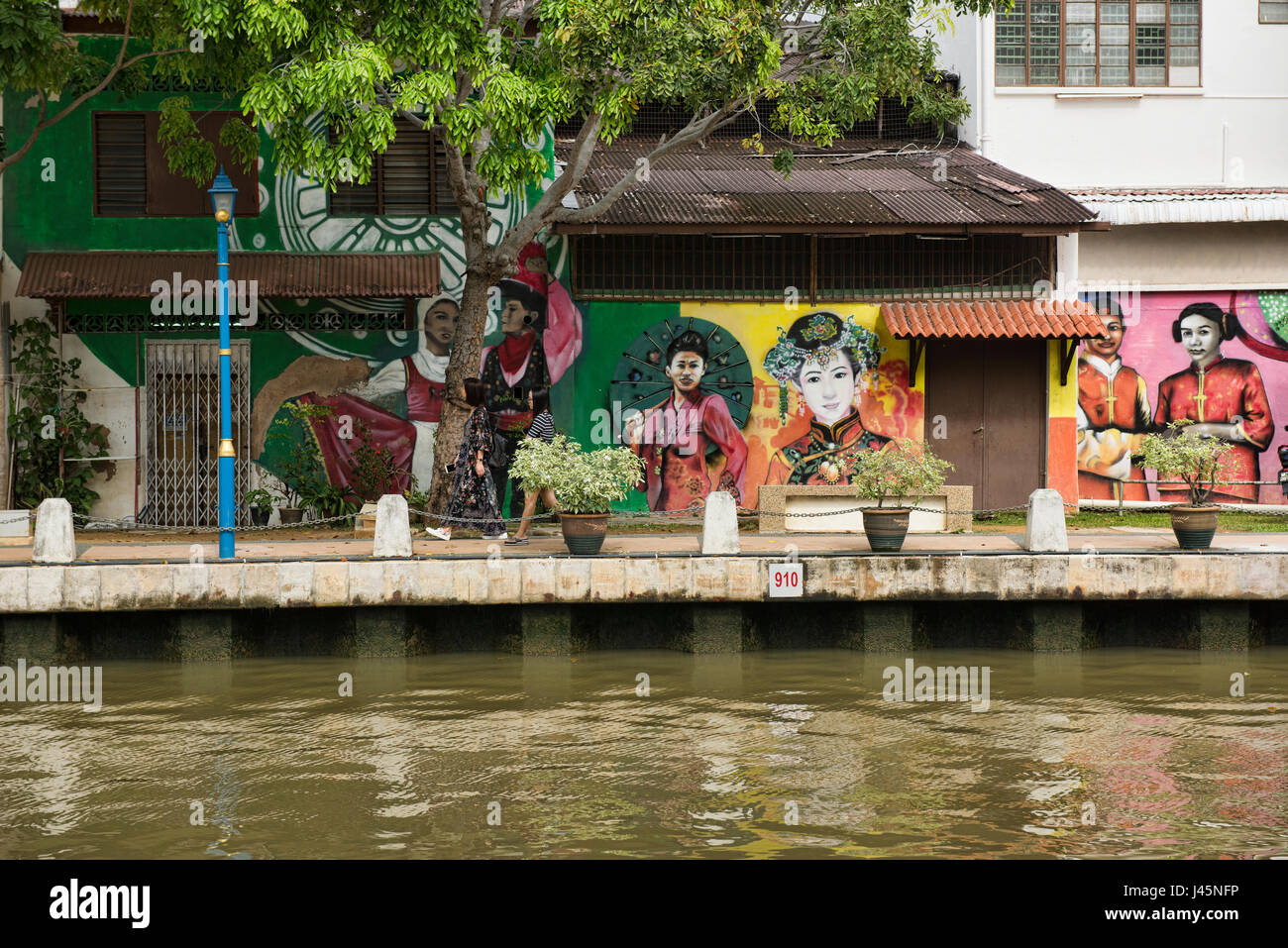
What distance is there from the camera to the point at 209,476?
1939 centimetres

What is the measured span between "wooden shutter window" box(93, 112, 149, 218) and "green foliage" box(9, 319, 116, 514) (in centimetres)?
190

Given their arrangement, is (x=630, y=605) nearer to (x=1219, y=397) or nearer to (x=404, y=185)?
(x=404, y=185)

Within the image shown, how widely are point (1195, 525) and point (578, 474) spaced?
6.64m

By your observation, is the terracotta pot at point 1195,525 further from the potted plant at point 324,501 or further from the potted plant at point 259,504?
the potted plant at point 259,504

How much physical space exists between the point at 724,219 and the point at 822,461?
12.4 feet

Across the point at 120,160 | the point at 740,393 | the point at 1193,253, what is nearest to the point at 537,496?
the point at 740,393

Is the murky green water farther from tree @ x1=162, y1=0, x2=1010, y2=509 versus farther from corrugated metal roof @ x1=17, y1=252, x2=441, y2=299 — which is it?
corrugated metal roof @ x1=17, y1=252, x2=441, y2=299

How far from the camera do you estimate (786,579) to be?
47.7 ft

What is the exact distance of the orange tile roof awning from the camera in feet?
64.0

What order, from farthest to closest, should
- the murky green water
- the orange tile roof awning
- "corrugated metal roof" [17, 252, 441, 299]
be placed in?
the orange tile roof awning < "corrugated metal roof" [17, 252, 441, 299] < the murky green water

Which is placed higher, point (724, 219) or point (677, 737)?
point (724, 219)

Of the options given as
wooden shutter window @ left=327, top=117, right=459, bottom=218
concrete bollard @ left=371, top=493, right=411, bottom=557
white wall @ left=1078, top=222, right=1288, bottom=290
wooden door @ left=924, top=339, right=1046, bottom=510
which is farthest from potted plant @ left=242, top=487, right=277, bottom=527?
white wall @ left=1078, top=222, right=1288, bottom=290
